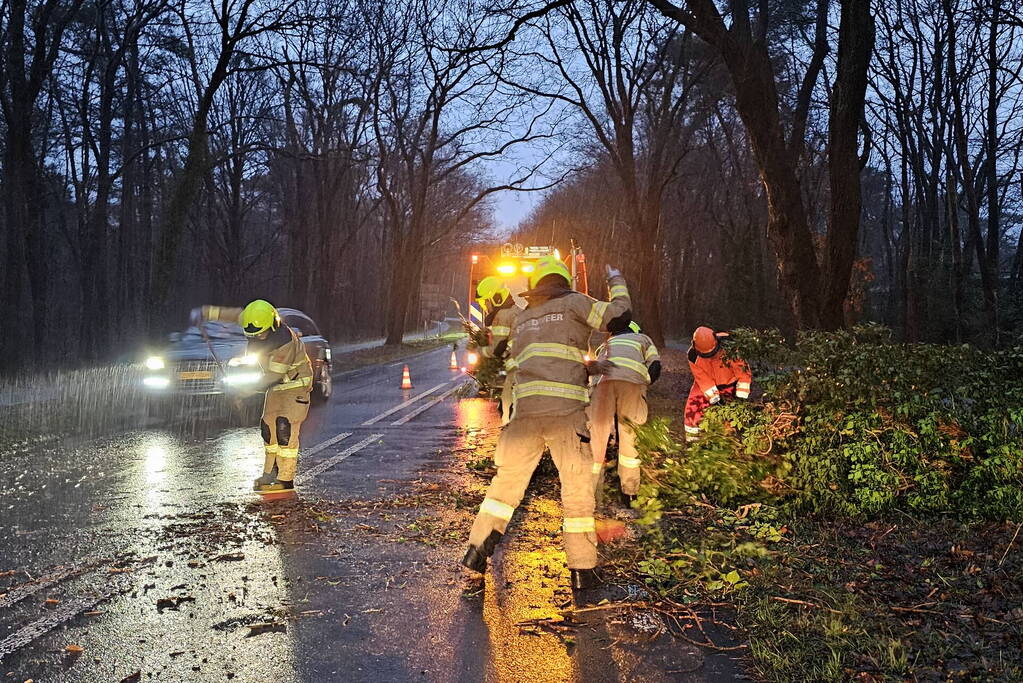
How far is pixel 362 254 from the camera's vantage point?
6569 cm

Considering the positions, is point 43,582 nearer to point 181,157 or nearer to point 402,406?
point 402,406

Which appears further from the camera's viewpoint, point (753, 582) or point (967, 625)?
point (753, 582)

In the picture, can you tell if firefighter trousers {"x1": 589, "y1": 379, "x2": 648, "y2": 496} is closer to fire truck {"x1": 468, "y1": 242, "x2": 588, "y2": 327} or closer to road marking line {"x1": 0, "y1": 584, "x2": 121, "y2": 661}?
road marking line {"x1": 0, "y1": 584, "x2": 121, "y2": 661}

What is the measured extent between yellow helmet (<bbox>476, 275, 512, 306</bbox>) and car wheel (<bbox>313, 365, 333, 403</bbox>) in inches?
284

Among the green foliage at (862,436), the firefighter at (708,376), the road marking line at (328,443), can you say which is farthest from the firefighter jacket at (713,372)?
the road marking line at (328,443)

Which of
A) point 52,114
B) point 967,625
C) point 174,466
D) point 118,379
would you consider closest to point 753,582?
point 967,625

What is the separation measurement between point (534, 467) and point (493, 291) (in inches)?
147

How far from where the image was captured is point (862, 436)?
20.5 ft

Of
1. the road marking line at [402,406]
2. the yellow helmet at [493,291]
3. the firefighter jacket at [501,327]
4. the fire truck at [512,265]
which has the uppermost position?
the fire truck at [512,265]

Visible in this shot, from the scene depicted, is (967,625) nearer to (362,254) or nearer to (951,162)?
(951,162)

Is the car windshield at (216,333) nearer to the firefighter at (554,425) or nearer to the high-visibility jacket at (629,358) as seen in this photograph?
the high-visibility jacket at (629,358)

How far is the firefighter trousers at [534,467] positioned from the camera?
520 centimetres

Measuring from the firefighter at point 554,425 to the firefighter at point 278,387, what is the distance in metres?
3.00

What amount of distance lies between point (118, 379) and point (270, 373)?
11.1m
